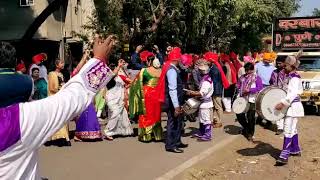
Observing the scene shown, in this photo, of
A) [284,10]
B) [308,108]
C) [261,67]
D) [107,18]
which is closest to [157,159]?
[261,67]

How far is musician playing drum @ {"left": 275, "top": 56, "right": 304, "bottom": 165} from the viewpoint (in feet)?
27.9

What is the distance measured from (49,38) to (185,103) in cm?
1608

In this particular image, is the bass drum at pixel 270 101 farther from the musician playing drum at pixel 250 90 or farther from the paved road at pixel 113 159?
the musician playing drum at pixel 250 90

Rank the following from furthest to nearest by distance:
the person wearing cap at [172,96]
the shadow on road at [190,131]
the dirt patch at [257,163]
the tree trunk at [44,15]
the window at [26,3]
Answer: the window at [26,3], the tree trunk at [44,15], the shadow on road at [190,131], the person wearing cap at [172,96], the dirt patch at [257,163]

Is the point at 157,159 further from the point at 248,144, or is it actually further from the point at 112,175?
the point at 248,144

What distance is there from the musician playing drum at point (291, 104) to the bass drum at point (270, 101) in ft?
0.50

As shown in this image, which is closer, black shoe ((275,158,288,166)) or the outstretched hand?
the outstretched hand

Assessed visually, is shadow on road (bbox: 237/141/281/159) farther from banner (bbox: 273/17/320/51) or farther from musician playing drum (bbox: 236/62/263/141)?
banner (bbox: 273/17/320/51)

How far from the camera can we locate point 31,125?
2.45 meters

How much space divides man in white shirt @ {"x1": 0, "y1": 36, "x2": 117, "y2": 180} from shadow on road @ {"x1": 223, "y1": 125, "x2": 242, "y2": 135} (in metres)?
9.63

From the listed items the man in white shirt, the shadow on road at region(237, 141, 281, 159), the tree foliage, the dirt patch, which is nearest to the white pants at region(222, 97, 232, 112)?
the dirt patch

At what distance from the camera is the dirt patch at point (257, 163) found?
804 cm

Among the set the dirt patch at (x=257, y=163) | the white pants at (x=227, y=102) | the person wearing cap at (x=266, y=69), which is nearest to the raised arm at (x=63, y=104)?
the dirt patch at (x=257, y=163)

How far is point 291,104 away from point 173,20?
13.9 m
